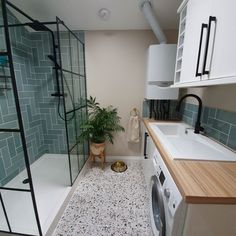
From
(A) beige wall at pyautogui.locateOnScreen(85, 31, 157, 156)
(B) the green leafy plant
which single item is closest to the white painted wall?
(A) beige wall at pyautogui.locateOnScreen(85, 31, 157, 156)

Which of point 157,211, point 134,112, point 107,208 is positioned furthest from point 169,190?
point 134,112

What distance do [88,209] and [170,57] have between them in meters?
2.08

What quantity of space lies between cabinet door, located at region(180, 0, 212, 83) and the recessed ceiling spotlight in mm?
1010

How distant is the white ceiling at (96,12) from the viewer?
68.4 inches

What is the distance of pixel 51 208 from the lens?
5.15 ft

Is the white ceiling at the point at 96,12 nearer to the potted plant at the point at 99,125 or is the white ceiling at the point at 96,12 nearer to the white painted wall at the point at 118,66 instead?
the white painted wall at the point at 118,66

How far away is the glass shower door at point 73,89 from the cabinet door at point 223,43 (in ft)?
4.84

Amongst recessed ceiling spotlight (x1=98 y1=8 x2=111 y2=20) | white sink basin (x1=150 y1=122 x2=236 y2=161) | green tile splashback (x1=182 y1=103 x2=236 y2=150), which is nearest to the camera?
white sink basin (x1=150 y1=122 x2=236 y2=161)

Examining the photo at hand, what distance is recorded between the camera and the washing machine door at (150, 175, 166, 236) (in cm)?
87

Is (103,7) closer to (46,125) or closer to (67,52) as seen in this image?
(67,52)

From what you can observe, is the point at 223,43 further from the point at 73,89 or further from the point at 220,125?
the point at 73,89

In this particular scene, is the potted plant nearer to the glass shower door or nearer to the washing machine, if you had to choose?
the glass shower door

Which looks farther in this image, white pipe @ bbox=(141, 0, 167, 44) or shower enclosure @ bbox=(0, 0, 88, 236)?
white pipe @ bbox=(141, 0, 167, 44)

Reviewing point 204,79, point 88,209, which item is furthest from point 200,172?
point 88,209
